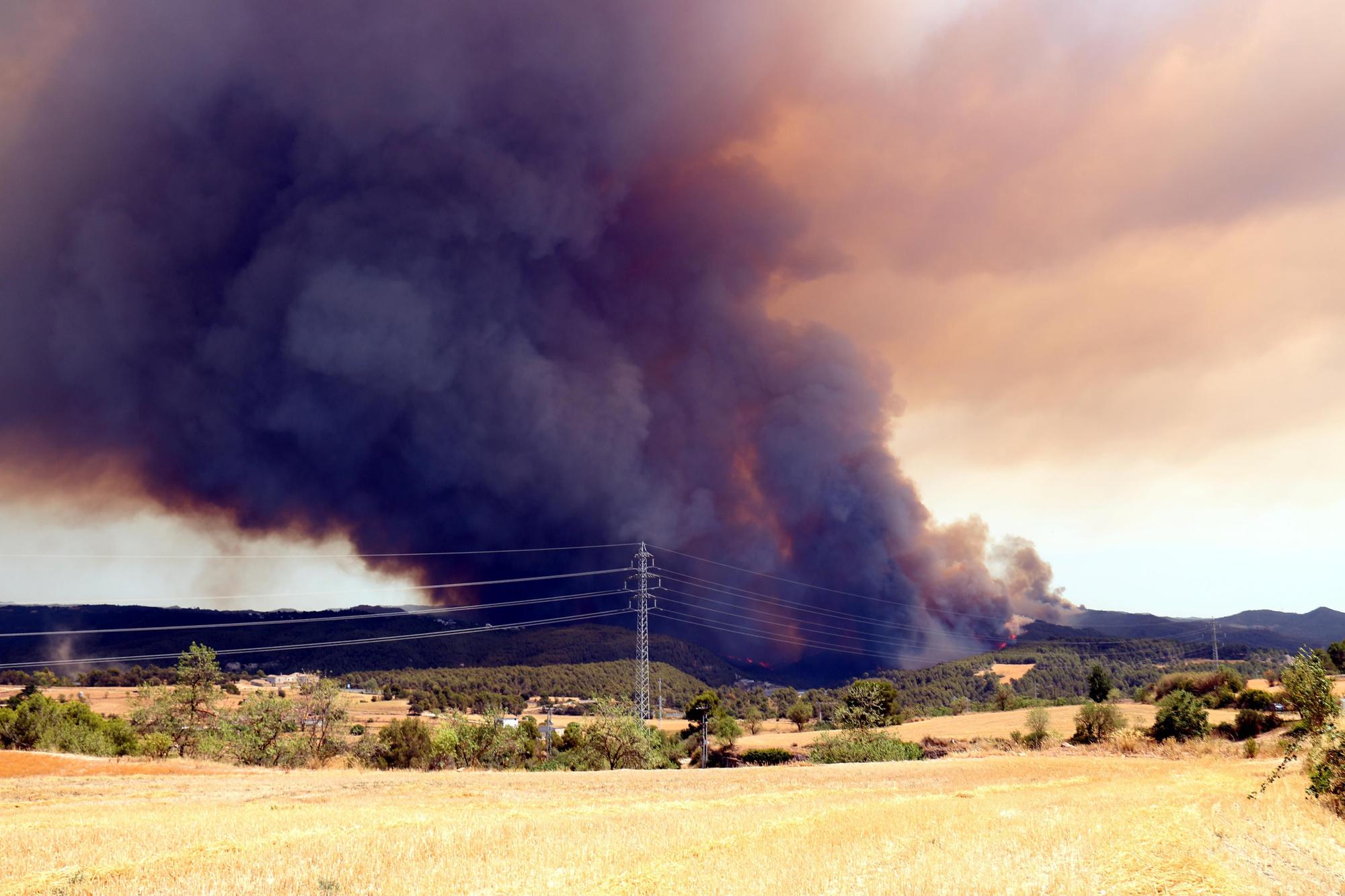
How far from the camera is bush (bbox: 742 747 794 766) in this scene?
78.1 meters

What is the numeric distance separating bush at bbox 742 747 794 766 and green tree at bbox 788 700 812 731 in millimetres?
39561

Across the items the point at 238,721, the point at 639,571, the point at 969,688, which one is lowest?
the point at 969,688

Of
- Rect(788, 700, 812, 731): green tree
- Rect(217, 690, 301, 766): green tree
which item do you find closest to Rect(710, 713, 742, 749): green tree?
Rect(788, 700, 812, 731): green tree

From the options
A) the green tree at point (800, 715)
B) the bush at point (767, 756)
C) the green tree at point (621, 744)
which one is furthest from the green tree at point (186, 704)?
the green tree at point (800, 715)

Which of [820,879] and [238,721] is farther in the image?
[238,721]

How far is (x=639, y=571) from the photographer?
9525cm

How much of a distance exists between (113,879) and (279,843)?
15.3ft

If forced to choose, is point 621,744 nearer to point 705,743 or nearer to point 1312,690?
point 705,743

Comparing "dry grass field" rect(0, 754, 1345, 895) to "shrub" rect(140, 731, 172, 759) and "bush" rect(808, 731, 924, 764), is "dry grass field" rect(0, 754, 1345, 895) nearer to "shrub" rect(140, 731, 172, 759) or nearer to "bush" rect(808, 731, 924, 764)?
"shrub" rect(140, 731, 172, 759)

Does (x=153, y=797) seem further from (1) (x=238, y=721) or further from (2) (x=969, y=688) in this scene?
(2) (x=969, y=688)

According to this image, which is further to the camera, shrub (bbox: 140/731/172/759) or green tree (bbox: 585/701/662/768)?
green tree (bbox: 585/701/662/768)

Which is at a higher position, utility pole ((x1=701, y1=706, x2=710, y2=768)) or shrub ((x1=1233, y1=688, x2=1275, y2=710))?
shrub ((x1=1233, y1=688, x2=1275, y2=710))

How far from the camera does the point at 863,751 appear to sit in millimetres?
70000

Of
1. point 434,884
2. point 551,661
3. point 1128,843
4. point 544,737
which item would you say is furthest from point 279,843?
point 551,661
